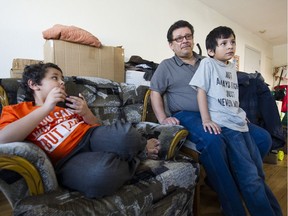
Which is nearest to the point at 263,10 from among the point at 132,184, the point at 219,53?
the point at 219,53

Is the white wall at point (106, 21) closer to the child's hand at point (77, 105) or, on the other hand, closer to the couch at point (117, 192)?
the couch at point (117, 192)

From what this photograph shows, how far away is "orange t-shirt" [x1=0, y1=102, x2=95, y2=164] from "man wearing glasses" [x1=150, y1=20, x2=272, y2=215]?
56cm

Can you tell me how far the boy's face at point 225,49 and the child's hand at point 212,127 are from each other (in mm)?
414

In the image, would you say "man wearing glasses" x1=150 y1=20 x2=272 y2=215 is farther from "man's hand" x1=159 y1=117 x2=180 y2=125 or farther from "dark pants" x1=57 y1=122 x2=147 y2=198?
A: "dark pants" x1=57 y1=122 x2=147 y2=198

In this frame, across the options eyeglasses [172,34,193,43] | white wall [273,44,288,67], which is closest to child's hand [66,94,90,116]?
eyeglasses [172,34,193,43]

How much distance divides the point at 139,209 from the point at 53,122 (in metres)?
0.49

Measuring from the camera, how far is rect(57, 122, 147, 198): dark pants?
2.21 feet

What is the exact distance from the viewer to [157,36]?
9.32 ft

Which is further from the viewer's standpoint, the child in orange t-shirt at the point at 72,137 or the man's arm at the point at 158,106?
the man's arm at the point at 158,106

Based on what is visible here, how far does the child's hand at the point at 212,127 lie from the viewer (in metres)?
1.09

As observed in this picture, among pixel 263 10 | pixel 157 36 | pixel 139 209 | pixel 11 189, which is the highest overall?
pixel 263 10

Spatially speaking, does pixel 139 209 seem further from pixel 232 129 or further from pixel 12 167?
pixel 232 129

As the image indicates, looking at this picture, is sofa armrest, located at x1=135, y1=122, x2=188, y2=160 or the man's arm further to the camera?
the man's arm

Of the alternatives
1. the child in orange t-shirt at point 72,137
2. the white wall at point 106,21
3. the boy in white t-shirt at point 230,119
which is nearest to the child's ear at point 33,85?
the child in orange t-shirt at point 72,137
